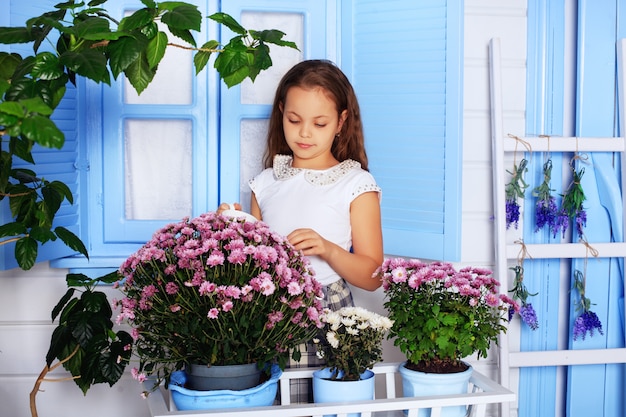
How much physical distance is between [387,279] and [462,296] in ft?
0.58

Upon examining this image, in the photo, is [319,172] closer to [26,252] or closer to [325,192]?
[325,192]

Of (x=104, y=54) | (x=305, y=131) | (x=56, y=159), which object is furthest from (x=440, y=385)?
(x=56, y=159)

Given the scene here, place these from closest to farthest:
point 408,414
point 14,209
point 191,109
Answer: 1. point 408,414
2. point 14,209
3. point 191,109

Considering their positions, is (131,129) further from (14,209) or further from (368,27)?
(368,27)

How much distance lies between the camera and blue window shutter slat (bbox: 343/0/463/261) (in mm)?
2475

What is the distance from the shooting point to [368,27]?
2.58m

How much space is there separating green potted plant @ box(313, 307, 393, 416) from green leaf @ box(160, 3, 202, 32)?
0.68 meters

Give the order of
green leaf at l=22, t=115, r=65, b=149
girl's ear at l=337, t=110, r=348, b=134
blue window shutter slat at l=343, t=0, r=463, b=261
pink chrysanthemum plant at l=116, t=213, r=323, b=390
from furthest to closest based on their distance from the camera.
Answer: blue window shutter slat at l=343, t=0, r=463, b=261 < girl's ear at l=337, t=110, r=348, b=134 < pink chrysanthemum plant at l=116, t=213, r=323, b=390 < green leaf at l=22, t=115, r=65, b=149

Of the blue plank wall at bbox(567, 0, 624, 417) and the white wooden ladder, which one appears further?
the blue plank wall at bbox(567, 0, 624, 417)

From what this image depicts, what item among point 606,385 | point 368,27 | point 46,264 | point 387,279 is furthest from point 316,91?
point 606,385

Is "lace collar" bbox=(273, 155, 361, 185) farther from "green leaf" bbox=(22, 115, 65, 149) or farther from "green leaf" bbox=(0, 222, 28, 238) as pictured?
"green leaf" bbox=(22, 115, 65, 149)

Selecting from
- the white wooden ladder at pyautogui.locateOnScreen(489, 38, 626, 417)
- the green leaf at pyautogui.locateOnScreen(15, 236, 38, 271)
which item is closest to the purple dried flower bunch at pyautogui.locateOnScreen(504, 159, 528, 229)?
the white wooden ladder at pyautogui.locateOnScreen(489, 38, 626, 417)

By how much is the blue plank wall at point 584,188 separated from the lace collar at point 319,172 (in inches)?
29.8

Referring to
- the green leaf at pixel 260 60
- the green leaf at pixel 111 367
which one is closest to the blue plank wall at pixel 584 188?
the green leaf at pixel 260 60
